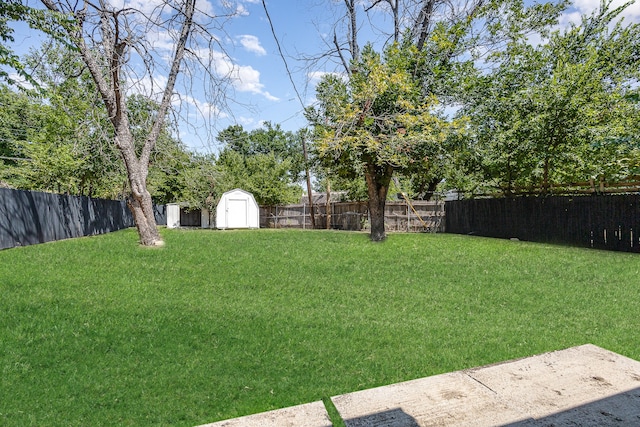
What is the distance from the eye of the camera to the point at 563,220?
11078 millimetres

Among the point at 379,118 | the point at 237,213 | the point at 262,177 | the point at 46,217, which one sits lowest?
the point at 46,217

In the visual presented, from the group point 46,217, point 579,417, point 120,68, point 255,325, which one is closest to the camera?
point 579,417

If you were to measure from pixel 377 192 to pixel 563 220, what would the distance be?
561 cm

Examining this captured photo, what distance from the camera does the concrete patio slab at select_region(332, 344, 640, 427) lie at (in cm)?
197

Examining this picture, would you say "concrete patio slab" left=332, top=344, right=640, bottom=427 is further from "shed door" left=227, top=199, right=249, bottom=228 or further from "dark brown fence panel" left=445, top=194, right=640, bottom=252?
"shed door" left=227, top=199, right=249, bottom=228

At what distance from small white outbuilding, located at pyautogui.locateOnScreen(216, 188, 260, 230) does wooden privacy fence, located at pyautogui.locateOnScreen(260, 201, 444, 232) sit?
1.81 m

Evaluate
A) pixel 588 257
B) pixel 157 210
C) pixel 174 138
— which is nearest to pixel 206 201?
pixel 157 210

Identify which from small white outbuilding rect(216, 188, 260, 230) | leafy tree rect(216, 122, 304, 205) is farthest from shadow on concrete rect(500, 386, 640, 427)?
small white outbuilding rect(216, 188, 260, 230)

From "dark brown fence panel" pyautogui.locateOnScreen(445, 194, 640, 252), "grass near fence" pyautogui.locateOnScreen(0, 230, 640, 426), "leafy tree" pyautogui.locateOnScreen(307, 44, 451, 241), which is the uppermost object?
"leafy tree" pyautogui.locateOnScreen(307, 44, 451, 241)

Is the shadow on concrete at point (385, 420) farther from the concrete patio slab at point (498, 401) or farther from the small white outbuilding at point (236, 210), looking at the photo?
the small white outbuilding at point (236, 210)

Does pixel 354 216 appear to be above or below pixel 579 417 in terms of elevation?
above

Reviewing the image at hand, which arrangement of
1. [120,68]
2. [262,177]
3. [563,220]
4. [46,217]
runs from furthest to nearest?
[262,177], [563,220], [46,217], [120,68]

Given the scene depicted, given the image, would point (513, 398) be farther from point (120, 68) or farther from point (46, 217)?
point (46, 217)

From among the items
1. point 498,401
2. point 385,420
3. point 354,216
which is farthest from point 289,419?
point 354,216
